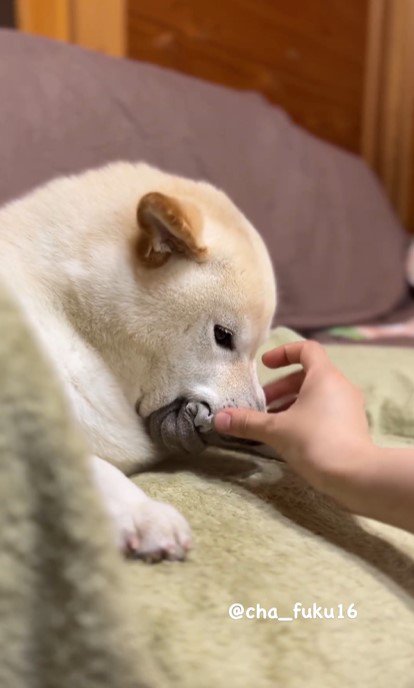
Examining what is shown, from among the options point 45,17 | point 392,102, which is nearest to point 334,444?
point 45,17

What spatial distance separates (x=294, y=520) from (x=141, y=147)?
1.02 m

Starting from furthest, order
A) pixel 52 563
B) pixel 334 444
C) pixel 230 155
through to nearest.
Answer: pixel 230 155 → pixel 334 444 → pixel 52 563

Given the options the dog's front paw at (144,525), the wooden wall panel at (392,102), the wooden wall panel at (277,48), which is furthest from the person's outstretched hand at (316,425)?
the wooden wall panel at (392,102)

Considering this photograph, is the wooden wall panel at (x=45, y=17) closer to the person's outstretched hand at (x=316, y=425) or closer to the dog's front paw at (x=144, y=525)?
the person's outstretched hand at (x=316, y=425)

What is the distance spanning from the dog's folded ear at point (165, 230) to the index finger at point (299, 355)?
14 cm

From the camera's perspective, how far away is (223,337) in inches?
34.4

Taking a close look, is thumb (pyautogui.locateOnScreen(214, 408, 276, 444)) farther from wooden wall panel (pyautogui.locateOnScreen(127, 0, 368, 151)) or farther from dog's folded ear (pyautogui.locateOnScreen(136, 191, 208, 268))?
wooden wall panel (pyautogui.locateOnScreen(127, 0, 368, 151))

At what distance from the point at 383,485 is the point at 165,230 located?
1.22 feet

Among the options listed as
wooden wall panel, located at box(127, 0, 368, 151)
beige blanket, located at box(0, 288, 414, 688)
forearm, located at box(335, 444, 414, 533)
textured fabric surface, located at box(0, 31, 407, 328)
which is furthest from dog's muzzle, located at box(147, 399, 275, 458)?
wooden wall panel, located at box(127, 0, 368, 151)

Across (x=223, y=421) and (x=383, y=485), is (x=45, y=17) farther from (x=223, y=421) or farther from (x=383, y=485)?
(x=383, y=485)

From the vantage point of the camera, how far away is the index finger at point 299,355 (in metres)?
0.83

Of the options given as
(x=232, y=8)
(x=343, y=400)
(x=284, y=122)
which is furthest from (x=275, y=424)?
(x=232, y=8)

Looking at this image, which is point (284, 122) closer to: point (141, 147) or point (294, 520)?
point (141, 147)

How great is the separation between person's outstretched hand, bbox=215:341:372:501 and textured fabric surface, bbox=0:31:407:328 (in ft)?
2.16
